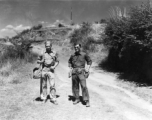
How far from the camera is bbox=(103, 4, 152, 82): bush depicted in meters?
9.85

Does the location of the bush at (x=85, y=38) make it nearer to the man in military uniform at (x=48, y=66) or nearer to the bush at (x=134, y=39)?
the bush at (x=134, y=39)

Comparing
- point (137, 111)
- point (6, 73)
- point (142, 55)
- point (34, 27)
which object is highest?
point (34, 27)

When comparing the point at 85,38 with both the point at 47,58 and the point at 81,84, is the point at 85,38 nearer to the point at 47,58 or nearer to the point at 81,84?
the point at 47,58

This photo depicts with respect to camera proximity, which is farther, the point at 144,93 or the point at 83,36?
the point at 83,36

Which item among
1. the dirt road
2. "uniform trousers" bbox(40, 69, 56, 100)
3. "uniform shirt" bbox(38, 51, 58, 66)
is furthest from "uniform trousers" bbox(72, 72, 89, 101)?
"uniform shirt" bbox(38, 51, 58, 66)

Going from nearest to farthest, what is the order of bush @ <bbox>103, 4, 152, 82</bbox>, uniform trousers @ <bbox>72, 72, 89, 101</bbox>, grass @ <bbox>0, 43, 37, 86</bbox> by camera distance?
uniform trousers @ <bbox>72, 72, 89, 101</bbox> < bush @ <bbox>103, 4, 152, 82</bbox> < grass @ <bbox>0, 43, 37, 86</bbox>

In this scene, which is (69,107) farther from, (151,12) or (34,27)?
(34,27)

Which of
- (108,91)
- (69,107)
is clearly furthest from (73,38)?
(69,107)

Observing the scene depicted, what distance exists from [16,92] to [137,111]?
5.09 meters

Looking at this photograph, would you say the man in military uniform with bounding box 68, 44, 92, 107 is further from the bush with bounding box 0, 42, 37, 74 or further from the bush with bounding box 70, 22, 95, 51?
the bush with bounding box 70, 22, 95, 51

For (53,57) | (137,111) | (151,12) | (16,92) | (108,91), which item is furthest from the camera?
(151,12)

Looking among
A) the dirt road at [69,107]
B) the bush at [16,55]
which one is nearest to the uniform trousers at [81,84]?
the dirt road at [69,107]

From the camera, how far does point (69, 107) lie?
6113mm

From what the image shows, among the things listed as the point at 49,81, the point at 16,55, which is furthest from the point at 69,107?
the point at 16,55
